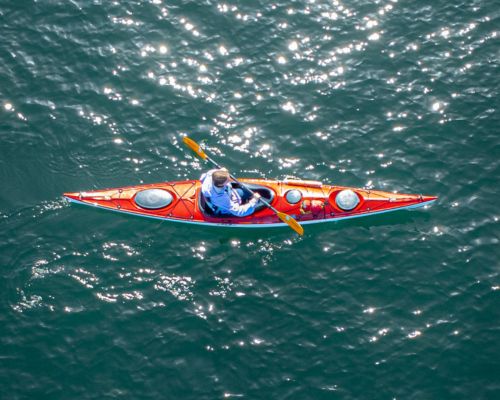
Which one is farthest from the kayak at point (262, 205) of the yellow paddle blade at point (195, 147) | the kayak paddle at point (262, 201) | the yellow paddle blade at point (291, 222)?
the yellow paddle blade at point (195, 147)

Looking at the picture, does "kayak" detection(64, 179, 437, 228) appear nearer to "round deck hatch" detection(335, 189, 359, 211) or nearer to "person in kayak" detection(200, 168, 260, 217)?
"round deck hatch" detection(335, 189, 359, 211)

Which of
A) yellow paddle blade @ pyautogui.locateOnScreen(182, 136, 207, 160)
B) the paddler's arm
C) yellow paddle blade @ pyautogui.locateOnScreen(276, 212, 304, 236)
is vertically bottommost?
yellow paddle blade @ pyautogui.locateOnScreen(276, 212, 304, 236)

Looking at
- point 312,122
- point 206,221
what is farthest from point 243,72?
point 206,221

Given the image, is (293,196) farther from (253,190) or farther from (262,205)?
(253,190)

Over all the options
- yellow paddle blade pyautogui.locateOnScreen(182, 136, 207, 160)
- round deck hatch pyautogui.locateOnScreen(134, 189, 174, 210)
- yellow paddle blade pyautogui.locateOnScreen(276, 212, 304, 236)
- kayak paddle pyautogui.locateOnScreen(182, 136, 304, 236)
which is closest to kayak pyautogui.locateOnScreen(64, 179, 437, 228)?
round deck hatch pyautogui.locateOnScreen(134, 189, 174, 210)

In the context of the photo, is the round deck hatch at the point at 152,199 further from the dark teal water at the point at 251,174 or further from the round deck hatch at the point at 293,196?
the round deck hatch at the point at 293,196

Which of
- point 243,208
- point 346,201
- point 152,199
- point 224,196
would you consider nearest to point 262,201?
point 243,208

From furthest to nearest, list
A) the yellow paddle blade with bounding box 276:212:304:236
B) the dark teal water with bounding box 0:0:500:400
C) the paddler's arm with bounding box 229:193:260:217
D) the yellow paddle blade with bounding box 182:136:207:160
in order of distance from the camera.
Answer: the yellow paddle blade with bounding box 182:136:207:160, the paddler's arm with bounding box 229:193:260:217, the yellow paddle blade with bounding box 276:212:304:236, the dark teal water with bounding box 0:0:500:400
